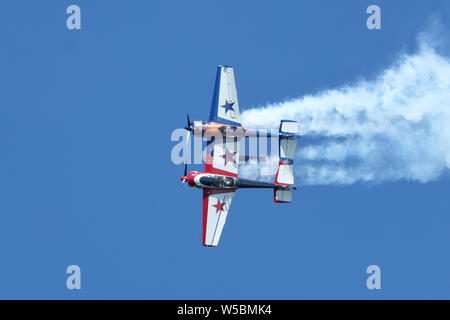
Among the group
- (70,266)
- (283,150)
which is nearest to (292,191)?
(283,150)

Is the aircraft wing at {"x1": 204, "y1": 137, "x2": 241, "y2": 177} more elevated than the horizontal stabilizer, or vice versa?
the aircraft wing at {"x1": 204, "y1": 137, "x2": 241, "y2": 177}

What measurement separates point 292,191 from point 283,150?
198 centimetres

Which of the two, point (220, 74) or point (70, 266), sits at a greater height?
point (220, 74)

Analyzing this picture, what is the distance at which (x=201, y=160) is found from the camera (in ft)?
244

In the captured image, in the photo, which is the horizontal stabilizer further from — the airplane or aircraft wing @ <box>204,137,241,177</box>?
aircraft wing @ <box>204,137,241,177</box>

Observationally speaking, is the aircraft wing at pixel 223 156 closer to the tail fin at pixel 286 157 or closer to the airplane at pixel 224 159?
the airplane at pixel 224 159

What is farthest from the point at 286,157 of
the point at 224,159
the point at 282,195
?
the point at 224,159

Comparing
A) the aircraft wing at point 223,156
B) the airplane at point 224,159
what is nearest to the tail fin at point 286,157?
the airplane at point 224,159

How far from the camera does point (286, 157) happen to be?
74.1 metres

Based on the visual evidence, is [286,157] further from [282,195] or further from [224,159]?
[224,159]

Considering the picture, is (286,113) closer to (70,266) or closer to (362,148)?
(362,148)

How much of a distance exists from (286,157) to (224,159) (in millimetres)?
2890

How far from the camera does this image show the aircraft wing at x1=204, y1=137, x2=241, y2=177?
74.4 meters

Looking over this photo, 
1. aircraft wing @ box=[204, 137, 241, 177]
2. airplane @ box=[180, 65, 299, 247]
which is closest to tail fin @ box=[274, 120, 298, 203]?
airplane @ box=[180, 65, 299, 247]
